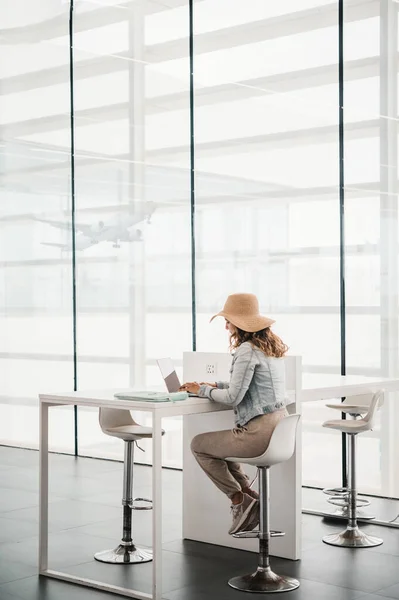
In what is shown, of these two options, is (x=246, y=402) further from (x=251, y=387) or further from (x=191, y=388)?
(x=191, y=388)

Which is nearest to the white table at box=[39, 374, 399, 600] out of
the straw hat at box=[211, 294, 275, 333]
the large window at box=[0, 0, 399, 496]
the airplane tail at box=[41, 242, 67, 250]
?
the straw hat at box=[211, 294, 275, 333]

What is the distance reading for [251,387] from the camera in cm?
486

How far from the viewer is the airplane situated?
911 centimetres

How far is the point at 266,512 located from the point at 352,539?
1180 mm

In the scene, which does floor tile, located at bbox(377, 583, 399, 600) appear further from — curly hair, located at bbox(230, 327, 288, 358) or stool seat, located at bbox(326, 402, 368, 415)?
stool seat, located at bbox(326, 402, 368, 415)

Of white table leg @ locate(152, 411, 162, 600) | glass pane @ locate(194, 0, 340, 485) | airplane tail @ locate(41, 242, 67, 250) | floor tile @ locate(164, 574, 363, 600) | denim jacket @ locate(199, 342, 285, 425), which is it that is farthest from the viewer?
airplane tail @ locate(41, 242, 67, 250)

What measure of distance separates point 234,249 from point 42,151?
255 centimetres

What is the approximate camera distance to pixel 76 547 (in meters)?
5.56

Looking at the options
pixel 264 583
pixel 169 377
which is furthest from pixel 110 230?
pixel 264 583

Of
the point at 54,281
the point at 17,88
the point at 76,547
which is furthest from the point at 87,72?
the point at 76,547

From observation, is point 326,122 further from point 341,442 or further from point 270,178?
point 341,442

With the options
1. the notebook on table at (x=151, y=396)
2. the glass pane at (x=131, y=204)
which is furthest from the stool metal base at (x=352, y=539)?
the glass pane at (x=131, y=204)

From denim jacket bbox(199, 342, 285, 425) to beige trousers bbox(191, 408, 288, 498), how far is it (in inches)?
1.9

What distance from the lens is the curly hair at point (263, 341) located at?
486cm
